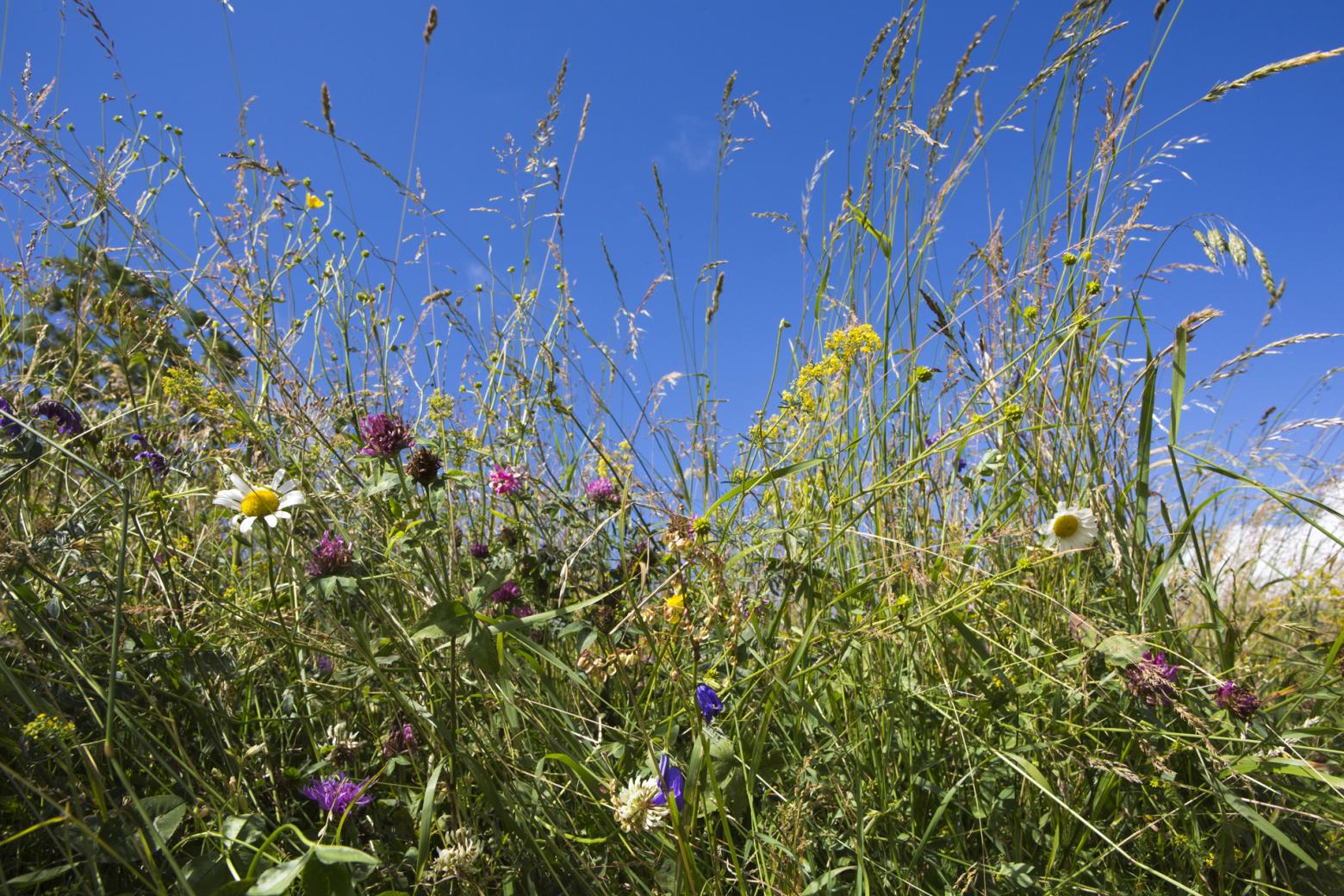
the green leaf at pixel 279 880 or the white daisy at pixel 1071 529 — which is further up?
the white daisy at pixel 1071 529

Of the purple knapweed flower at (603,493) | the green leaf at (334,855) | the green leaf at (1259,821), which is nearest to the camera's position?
the green leaf at (334,855)

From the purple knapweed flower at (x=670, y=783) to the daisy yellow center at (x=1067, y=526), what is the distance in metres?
0.79

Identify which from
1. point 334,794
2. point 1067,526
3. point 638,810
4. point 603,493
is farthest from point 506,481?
point 1067,526

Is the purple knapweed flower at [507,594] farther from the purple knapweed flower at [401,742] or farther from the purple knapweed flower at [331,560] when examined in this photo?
the purple knapweed flower at [331,560]

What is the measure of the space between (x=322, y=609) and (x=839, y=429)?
1019 millimetres

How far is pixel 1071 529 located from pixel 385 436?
3.84 feet

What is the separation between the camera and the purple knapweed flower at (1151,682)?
1192mm

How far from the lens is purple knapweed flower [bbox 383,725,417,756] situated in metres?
1.28

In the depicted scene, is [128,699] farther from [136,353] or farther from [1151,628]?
[1151,628]

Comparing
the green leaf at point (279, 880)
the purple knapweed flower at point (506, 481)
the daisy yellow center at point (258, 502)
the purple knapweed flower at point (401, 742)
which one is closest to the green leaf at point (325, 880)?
the green leaf at point (279, 880)

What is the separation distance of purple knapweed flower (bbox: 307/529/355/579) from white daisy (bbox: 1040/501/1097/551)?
1.12 meters

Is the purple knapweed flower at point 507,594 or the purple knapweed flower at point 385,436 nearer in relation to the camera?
the purple knapweed flower at point 385,436

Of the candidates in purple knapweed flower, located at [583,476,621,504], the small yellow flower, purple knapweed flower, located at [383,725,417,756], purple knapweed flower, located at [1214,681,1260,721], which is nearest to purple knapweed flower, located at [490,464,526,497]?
purple knapweed flower, located at [583,476,621,504]

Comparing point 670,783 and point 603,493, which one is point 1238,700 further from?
point 603,493
